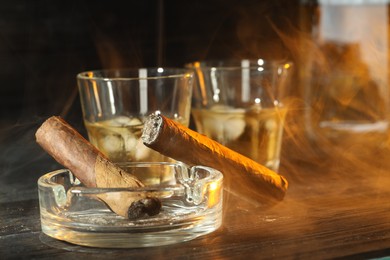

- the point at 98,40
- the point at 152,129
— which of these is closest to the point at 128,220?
Result: the point at 152,129

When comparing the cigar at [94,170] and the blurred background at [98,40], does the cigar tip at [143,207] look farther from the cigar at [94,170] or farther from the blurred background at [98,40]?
the blurred background at [98,40]

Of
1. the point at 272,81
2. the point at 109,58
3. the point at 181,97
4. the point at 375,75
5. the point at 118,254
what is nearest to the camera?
the point at 118,254

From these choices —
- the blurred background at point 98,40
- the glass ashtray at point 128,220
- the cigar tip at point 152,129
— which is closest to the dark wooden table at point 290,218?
the glass ashtray at point 128,220

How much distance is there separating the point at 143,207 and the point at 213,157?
0.20 m

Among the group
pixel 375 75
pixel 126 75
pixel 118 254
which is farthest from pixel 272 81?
pixel 375 75

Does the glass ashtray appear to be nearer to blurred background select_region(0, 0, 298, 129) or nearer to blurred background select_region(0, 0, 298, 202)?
blurred background select_region(0, 0, 298, 202)

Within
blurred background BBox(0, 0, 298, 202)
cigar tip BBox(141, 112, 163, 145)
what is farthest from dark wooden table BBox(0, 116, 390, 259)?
blurred background BBox(0, 0, 298, 202)

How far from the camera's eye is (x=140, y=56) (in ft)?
7.09

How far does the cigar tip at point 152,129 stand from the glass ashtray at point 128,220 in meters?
0.08

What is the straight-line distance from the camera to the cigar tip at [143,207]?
1.13 metres

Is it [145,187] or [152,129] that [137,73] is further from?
[145,187]

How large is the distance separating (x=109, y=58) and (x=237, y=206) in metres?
0.92

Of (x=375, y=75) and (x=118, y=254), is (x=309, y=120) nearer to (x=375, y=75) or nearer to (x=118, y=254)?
(x=375, y=75)

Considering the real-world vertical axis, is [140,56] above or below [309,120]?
above
